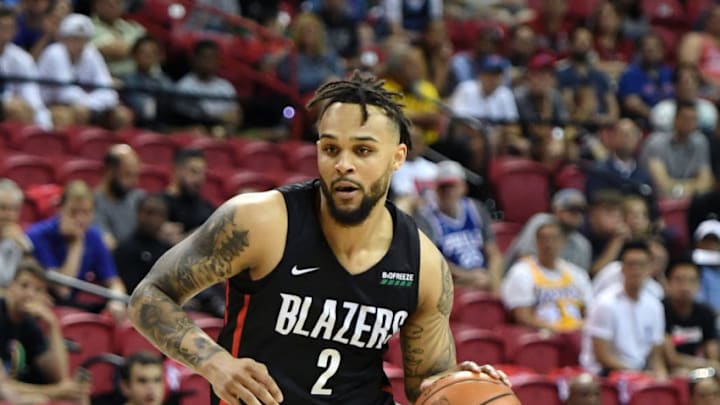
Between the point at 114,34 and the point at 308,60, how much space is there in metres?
1.65

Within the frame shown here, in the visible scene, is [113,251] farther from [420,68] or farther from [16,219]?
[420,68]

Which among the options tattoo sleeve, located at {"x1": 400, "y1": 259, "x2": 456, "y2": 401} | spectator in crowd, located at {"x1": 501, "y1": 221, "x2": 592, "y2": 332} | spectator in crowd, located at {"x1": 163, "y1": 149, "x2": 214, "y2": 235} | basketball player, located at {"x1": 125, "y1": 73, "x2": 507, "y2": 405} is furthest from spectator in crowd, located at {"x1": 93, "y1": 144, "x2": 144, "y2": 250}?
basketball player, located at {"x1": 125, "y1": 73, "x2": 507, "y2": 405}

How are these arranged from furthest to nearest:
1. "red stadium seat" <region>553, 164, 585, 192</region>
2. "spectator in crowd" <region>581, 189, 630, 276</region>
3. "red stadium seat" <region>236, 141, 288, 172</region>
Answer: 1. "red stadium seat" <region>553, 164, 585, 192</region>
2. "red stadium seat" <region>236, 141, 288, 172</region>
3. "spectator in crowd" <region>581, 189, 630, 276</region>

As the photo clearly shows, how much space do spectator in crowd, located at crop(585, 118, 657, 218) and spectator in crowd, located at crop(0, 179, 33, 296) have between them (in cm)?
449

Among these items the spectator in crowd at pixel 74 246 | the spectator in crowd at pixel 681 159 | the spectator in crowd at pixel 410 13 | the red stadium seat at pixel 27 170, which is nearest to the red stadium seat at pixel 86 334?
the spectator in crowd at pixel 74 246

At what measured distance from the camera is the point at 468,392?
4.30 meters

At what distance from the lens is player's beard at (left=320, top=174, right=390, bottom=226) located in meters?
4.32

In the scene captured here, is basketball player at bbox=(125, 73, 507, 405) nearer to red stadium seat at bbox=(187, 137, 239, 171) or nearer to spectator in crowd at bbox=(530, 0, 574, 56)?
red stadium seat at bbox=(187, 137, 239, 171)

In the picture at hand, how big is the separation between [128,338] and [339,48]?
6.21 meters

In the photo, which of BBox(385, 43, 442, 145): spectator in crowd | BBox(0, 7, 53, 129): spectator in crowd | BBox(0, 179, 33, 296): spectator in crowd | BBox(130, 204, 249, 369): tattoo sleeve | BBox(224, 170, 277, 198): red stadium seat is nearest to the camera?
BBox(130, 204, 249, 369): tattoo sleeve

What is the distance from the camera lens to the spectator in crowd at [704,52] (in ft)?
48.3

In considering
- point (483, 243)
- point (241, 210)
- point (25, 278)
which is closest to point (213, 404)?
point (241, 210)

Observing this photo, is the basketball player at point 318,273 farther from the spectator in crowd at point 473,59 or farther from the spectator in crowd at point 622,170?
the spectator in crowd at point 473,59

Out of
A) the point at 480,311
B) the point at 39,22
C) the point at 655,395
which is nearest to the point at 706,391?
the point at 655,395
